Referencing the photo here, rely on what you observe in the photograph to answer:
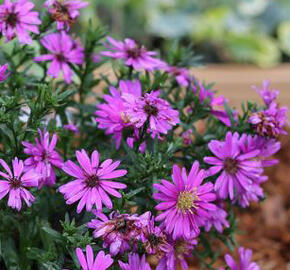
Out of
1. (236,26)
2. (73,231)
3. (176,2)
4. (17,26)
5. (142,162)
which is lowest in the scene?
(73,231)

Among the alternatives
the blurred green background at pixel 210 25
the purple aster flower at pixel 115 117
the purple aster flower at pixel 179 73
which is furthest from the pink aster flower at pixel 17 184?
the blurred green background at pixel 210 25

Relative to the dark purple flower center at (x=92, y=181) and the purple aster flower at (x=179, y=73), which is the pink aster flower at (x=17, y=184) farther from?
the purple aster flower at (x=179, y=73)

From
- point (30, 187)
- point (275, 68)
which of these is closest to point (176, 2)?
point (275, 68)

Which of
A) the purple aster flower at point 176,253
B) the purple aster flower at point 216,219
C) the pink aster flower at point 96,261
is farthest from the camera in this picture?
the purple aster flower at point 216,219

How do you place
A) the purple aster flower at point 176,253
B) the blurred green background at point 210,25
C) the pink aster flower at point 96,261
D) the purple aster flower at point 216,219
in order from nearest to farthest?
1. the pink aster flower at point 96,261
2. the purple aster flower at point 176,253
3. the purple aster flower at point 216,219
4. the blurred green background at point 210,25

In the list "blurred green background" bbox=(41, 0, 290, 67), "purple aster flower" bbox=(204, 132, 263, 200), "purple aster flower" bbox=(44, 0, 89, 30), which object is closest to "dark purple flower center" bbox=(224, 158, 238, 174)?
"purple aster flower" bbox=(204, 132, 263, 200)

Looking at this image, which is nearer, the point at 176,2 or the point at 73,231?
the point at 73,231

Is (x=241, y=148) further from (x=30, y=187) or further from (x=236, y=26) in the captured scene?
(x=236, y=26)
